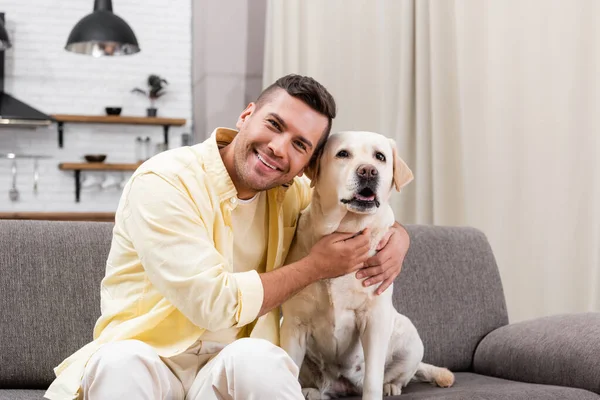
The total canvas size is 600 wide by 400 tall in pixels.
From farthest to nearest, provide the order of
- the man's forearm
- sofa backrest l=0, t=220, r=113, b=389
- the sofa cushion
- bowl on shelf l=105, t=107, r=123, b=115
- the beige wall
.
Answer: bowl on shelf l=105, t=107, r=123, b=115, the beige wall, sofa backrest l=0, t=220, r=113, b=389, the sofa cushion, the man's forearm

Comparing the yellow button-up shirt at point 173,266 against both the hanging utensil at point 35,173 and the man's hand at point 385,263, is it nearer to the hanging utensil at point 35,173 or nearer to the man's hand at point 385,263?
the man's hand at point 385,263

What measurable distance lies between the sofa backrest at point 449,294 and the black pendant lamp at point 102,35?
2.79m

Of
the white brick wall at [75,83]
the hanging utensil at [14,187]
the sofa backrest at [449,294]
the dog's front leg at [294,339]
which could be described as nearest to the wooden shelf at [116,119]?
the white brick wall at [75,83]

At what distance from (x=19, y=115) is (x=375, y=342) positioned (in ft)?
13.8

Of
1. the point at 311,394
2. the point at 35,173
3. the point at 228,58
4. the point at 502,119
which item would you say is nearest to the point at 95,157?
the point at 35,173

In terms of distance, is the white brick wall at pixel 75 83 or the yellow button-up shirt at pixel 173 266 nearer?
the yellow button-up shirt at pixel 173 266

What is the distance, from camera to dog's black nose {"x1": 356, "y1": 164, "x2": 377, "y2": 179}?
187cm

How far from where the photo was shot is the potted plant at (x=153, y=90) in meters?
5.95

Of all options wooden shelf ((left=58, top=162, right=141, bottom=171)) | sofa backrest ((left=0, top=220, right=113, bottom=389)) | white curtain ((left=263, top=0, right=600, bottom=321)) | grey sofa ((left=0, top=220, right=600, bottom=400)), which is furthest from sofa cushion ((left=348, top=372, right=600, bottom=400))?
wooden shelf ((left=58, top=162, right=141, bottom=171))

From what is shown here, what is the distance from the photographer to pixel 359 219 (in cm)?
196

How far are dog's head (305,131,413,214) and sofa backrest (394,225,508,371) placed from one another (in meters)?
0.67

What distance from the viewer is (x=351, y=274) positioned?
1.94 m

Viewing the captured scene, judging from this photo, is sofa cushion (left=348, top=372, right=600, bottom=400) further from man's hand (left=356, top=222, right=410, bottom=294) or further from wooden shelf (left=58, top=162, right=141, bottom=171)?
wooden shelf (left=58, top=162, right=141, bottom=171)

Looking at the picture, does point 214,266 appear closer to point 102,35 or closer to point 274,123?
point 274,123
